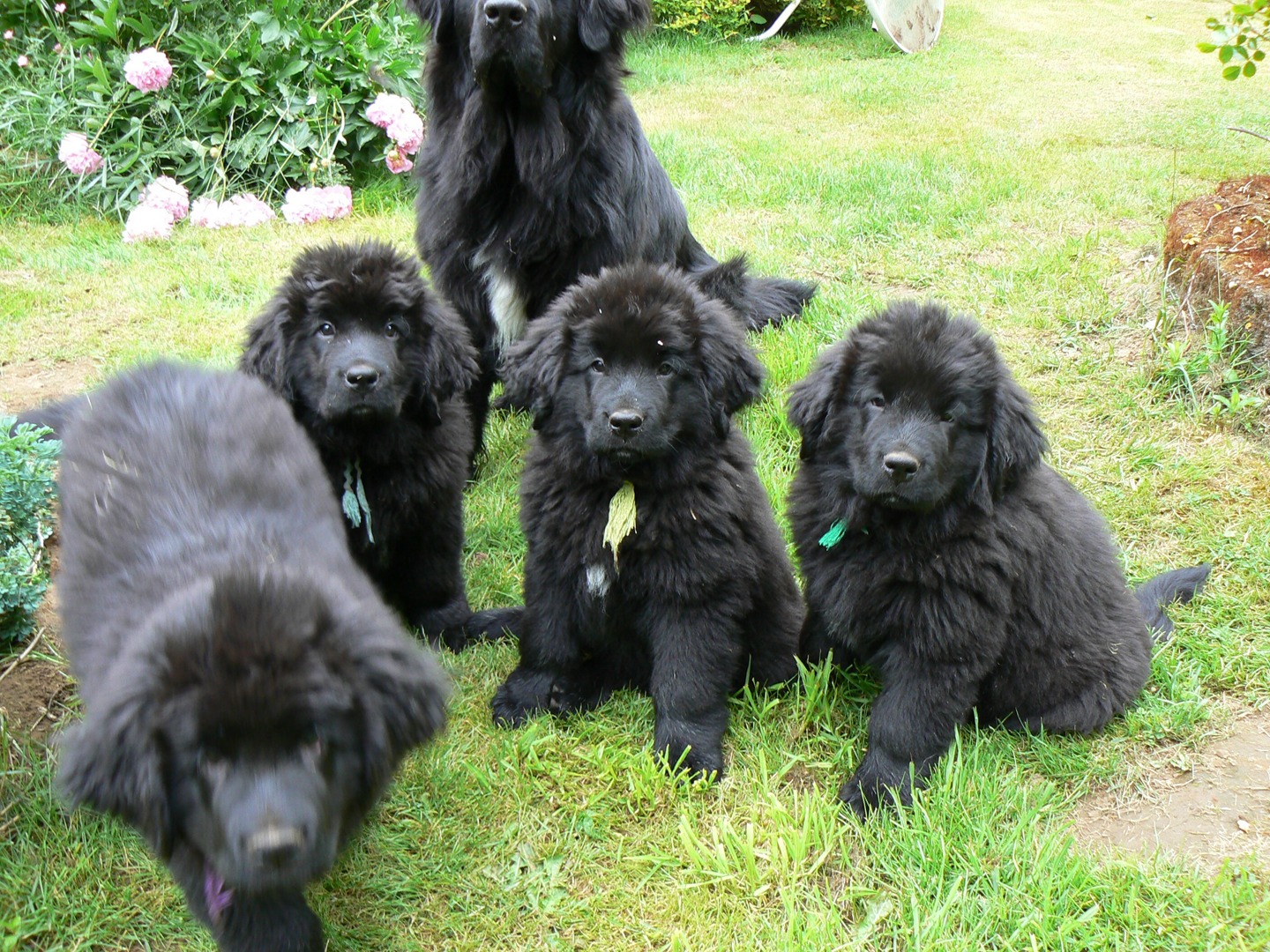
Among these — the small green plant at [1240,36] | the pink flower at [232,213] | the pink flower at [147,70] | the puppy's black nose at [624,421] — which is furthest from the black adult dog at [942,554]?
the pink flower at [147,70]

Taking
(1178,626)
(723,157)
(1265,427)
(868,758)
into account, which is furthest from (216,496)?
(723,157)

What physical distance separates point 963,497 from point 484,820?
1.57 metres

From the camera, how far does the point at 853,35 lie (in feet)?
45.0

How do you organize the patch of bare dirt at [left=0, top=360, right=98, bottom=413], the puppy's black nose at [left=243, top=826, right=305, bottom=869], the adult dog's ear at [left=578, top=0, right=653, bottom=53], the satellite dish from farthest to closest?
A: the satellite dish < the patch of bare dirt at [left=0, top=360, right=98, bottom=413] < the adult dog's ear at [left=578, top=0, right=653, bottom=53] < the puppy's black nose at [left=243, top=826, right=305, bottom=869]

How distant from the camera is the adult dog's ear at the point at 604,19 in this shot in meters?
3.63

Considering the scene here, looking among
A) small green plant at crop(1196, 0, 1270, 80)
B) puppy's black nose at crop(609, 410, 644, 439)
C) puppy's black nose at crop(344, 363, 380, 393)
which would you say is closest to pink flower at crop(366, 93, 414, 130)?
puppy's black nose at crop(344, 363, 380, 393)

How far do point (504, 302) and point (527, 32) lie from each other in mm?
998

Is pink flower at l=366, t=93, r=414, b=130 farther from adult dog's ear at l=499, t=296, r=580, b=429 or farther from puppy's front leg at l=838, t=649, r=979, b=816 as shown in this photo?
puppy's front leg at l=838, t=649, r=979, b=816

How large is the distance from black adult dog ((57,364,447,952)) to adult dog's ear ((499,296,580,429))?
851mm

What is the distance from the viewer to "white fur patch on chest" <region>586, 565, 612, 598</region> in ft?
9.43

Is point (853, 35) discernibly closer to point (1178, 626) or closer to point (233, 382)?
point (1178, 626)

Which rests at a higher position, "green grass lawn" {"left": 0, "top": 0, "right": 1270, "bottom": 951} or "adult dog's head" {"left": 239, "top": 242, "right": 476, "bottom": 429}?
"adult dog's head" {"left": 239, "top": 242, "right": 476, "bottom": 429}

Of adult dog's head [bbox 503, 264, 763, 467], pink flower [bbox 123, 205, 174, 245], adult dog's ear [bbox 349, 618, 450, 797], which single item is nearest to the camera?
adult dog's ear [bbox 349, 618, 450, 797]

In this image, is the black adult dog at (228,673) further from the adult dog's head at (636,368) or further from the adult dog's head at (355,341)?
the adult dog's head at (636,368)
